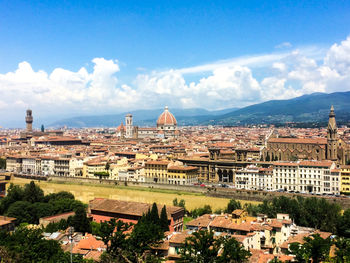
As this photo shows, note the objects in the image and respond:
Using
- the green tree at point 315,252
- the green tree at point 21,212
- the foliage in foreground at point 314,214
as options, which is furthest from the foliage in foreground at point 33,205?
the green tree at point 315,252

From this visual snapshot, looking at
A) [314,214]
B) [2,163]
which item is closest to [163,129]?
[2,163]

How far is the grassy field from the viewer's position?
34.5m

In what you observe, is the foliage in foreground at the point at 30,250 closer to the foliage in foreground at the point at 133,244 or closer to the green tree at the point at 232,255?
the foliage in foreground at the point at 133,244

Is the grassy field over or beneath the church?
beneath

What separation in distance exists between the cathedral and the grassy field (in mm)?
14757

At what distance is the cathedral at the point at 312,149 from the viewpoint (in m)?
43.7

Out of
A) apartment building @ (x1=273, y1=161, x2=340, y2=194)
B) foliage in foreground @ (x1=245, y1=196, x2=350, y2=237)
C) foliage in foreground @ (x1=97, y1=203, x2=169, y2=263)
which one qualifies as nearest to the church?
apartment building @ (x1=273, y1=161, x2=340, y2=194)

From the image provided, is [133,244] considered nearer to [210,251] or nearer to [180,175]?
[210,251]

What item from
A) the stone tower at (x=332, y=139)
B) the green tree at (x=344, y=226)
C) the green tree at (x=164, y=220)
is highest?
the stone tower at (x=332, y=139)

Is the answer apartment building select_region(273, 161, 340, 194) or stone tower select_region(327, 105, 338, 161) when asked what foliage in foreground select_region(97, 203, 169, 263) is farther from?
stone tower select_region(327, 105, 338, 161)

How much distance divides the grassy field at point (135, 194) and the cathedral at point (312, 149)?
1476 centimetres

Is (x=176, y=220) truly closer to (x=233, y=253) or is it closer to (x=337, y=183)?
(x=233, y=253)

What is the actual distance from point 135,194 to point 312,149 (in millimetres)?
22730

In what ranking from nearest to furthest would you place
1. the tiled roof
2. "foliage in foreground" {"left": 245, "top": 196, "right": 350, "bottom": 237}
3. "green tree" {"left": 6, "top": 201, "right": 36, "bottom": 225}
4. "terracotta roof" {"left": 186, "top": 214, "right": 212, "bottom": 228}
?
"terracotta roof" {"left": 186, "top": 214, "right": 212, "bottom": 228} < "foliage in foreground" {"left": 245, "top": 196, "right": 350, "bottom": 237} < the tiled roof < "green tree" {"left": 6, "top": 201, "right": 36, "bottom": 225}
